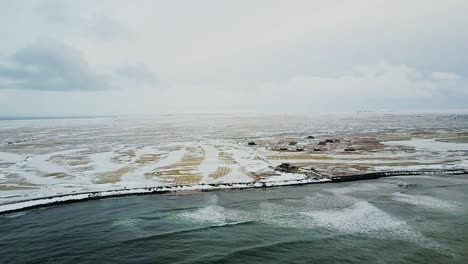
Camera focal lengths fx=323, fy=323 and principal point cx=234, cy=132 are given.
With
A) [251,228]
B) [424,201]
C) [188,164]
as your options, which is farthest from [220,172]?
[424,201]

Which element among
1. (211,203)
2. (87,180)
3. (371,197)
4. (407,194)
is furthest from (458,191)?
(87,180)

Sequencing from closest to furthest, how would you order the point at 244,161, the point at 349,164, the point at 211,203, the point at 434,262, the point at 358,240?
the point at 434,262 → the point at 358,240 → the point at 211,203 → the point at 349,164 → the point at 244,161

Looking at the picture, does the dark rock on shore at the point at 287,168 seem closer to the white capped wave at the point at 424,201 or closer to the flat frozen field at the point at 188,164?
the flat frozen field at the point at 188,164

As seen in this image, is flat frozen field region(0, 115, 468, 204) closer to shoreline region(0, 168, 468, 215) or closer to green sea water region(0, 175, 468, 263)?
shoreline region(0, 168, 468, 215)

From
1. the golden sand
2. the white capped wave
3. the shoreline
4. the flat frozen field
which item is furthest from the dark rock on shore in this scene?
the white capped wave

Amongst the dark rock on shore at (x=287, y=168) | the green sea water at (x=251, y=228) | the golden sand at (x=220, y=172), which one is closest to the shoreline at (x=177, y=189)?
the green sea water at (x=251, y=228)

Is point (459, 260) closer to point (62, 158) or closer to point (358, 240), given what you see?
point (358, 240)

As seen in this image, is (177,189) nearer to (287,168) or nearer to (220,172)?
(220,172)
